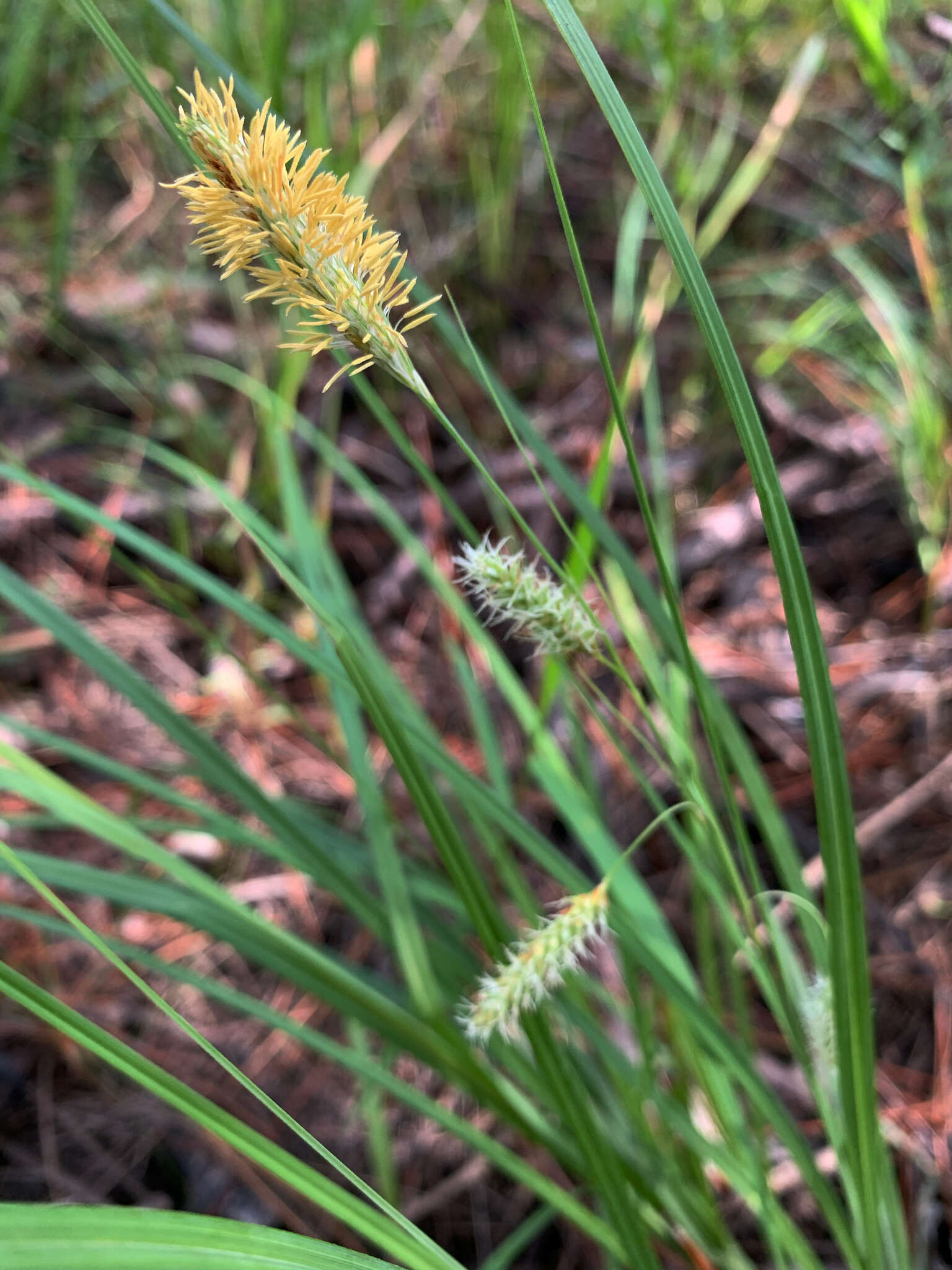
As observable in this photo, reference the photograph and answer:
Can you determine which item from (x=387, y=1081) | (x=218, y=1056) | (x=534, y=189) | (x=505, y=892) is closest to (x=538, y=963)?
(x=218, y=1056)

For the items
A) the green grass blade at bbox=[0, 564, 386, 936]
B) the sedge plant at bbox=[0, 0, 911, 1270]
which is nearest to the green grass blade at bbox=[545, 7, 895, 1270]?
the sedge plant at bbox=[0, 0, 911, 1270]

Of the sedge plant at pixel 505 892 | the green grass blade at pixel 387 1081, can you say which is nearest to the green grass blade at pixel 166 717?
the sedge plant at pixel 505 892

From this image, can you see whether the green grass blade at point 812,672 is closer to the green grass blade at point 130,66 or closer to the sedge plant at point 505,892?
the sedge plant at point 505,892

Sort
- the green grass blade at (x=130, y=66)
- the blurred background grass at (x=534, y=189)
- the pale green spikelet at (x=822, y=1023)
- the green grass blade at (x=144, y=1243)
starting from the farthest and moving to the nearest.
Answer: the blurred background grass at (x=534, y=189), the pale green spikelet at (x=822, y=1023), the green grass blade at (x=130, y=66), the green grass blade at (x=144, y=1243)

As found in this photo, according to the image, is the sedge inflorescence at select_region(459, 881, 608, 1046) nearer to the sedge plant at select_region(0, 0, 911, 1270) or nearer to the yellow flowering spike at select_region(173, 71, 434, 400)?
the sedge plant at select_region(0, 0, 911, 1270)

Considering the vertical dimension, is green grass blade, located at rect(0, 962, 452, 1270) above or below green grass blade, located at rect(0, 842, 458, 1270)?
below

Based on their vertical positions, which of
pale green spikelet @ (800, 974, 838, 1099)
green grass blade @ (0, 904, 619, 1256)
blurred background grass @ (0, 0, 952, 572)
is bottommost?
green grass blade @ (0, 904, 619, 1256)
